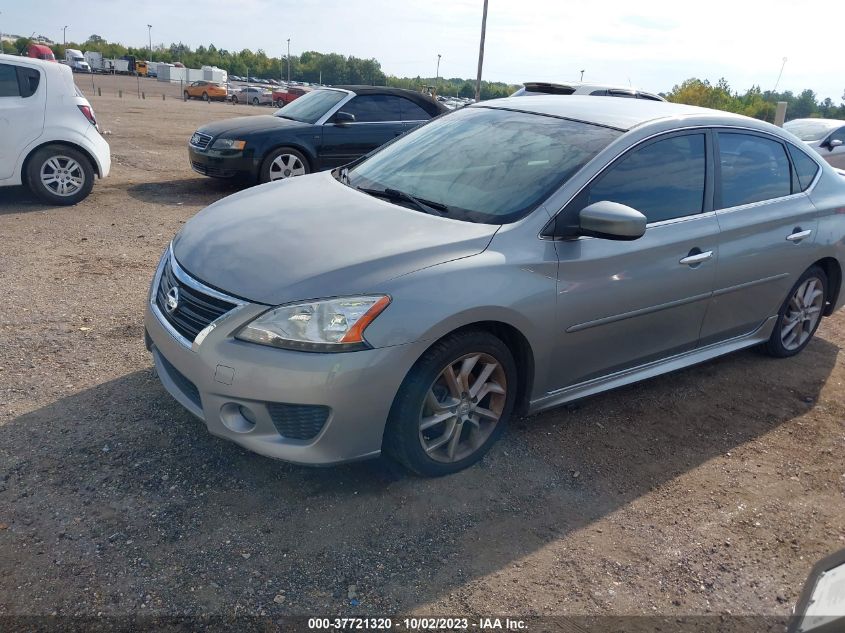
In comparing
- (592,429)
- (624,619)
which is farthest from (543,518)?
(592,429)

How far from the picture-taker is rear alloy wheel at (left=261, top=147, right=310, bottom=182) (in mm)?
9641

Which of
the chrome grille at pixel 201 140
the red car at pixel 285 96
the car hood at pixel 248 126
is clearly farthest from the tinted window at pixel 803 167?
the red car at pixel 285 96

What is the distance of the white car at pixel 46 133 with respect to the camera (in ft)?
26.2

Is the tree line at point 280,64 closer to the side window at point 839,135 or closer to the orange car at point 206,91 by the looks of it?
the orange car at point 206,91

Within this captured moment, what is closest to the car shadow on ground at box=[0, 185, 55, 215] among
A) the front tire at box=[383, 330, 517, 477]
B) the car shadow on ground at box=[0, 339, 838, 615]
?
the car shadow on ground at box=[0, 339, 838, 615]

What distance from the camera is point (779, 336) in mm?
5129

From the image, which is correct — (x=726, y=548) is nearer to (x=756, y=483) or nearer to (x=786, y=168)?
Result: (x=756, y=483)

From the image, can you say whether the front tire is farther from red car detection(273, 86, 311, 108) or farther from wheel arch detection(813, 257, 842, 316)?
red car detection(273, 86, 311, 108)

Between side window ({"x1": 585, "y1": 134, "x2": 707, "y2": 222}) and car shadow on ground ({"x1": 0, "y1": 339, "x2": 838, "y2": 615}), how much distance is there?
127 centimetres

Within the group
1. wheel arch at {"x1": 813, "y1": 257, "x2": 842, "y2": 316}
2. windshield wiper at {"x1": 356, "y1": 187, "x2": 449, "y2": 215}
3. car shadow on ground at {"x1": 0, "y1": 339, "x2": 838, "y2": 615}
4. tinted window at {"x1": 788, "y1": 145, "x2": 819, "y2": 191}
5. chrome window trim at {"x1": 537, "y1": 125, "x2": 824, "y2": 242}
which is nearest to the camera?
car shadow on ground at {"x1": 0, "y1": 339, "x2": 838, "y2": 615}

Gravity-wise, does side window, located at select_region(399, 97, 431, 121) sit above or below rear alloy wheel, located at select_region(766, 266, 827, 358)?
above

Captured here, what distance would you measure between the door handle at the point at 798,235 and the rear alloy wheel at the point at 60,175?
25.1ft

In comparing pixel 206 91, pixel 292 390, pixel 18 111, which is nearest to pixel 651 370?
pixel 292 390

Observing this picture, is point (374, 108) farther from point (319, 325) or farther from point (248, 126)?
point (319, 325)
